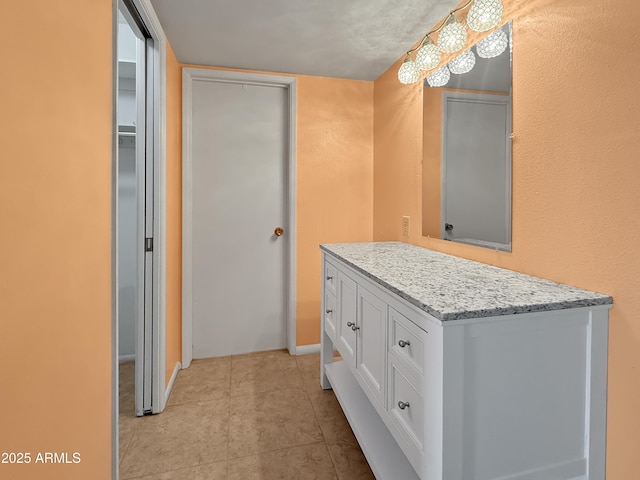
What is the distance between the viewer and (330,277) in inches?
73.3

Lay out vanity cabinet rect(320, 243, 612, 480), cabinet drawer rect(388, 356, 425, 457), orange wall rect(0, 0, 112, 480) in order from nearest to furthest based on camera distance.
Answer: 1. orange wall rect(0, 0, 112, 480)
2. vanity cabinet rect(320, 243, 612, 480)
3. cabinet drawer rect(388, 356, 425, 457)

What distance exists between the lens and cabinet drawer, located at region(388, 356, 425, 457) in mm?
962

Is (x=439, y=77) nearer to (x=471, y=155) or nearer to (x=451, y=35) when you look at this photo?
(x=451, y=35)

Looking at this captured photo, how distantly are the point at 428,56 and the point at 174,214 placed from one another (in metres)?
1.80

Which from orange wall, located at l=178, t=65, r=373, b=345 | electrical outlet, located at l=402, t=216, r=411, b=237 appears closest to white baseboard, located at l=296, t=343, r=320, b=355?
orange wall, located at l=178, t=65, r=373, b=345

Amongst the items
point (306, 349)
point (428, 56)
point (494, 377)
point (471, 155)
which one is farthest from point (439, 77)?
point (306, 349)

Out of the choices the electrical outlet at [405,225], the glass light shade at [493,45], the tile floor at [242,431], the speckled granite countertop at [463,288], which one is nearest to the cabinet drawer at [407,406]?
the speckled granite countertop at [463,288]

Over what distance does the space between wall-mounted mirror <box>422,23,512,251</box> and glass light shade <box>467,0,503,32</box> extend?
0.21 ft

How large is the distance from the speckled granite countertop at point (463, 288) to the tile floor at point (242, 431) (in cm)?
91

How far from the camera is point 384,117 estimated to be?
2.49 metres

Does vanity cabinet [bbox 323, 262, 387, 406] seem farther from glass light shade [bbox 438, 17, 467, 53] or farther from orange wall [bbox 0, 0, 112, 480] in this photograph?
glass light shade [bbox 438, 17, 467, 53]

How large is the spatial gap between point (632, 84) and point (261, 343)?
2.50 meters

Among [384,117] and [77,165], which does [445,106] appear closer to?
[384,117]

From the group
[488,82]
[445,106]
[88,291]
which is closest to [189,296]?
[88,291]
